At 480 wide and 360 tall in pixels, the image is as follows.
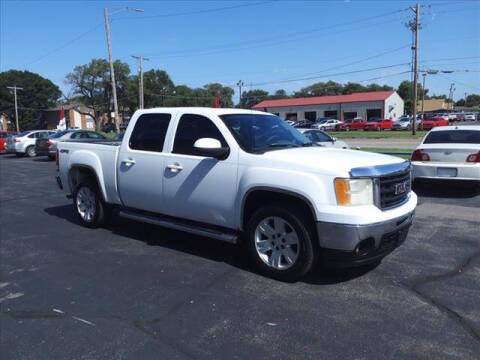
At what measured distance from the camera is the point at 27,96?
298 ft

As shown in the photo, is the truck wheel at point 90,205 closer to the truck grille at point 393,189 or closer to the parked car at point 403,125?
the truck grille at point 393,189

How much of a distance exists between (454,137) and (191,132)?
261 inches

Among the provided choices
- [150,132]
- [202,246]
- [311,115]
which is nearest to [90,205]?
[150,132]

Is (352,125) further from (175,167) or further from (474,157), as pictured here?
(175,167)

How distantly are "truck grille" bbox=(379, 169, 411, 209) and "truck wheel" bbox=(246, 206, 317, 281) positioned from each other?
2.64 ft

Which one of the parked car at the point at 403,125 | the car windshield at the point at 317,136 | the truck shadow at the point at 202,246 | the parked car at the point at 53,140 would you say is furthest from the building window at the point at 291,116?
the truck shadow at the point at 202,246

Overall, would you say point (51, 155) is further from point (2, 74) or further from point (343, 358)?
point (2, 74)

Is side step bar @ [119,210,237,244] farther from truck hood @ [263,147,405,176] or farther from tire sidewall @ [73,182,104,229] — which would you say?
truck hood @ [263,147,405,176]

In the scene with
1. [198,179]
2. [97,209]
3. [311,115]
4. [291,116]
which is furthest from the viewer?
[291,116]

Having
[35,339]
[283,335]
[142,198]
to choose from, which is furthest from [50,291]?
[283,335]

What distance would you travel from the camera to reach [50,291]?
4379 millimetres

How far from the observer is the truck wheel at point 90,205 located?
6.65 meters

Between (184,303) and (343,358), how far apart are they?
162 cm

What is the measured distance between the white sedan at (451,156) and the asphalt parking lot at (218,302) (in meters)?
2.44
